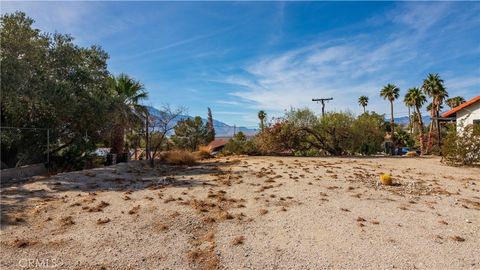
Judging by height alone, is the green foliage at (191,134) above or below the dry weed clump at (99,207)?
above

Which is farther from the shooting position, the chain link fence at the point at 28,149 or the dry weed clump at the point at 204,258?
the chain link fence at the point at 28,149

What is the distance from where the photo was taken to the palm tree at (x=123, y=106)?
1402 cm

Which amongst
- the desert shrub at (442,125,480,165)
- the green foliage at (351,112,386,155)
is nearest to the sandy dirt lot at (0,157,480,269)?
the desert shrub at (442,125,480,165)

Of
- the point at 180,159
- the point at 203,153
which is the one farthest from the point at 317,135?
the point at 180,159

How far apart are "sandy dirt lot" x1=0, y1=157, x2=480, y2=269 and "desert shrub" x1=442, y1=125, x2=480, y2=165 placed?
235 inches

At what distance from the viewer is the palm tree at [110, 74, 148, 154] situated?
14018 mm

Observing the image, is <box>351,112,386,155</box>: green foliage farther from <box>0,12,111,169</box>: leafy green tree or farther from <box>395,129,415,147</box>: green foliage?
<box>395,129,415,147</box>: green foliage

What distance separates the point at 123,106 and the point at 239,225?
10.6 metres

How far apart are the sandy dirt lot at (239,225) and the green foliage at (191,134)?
23.3 m

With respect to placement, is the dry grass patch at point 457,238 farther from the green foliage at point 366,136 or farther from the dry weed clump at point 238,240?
the green foliage at point 366,136

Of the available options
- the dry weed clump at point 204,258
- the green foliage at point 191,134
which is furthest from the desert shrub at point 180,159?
the green foliage at point 191,134

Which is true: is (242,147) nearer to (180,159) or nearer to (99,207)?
(180,159)

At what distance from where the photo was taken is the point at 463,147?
13570mm

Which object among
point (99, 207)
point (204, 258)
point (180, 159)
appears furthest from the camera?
point (180, 159)
